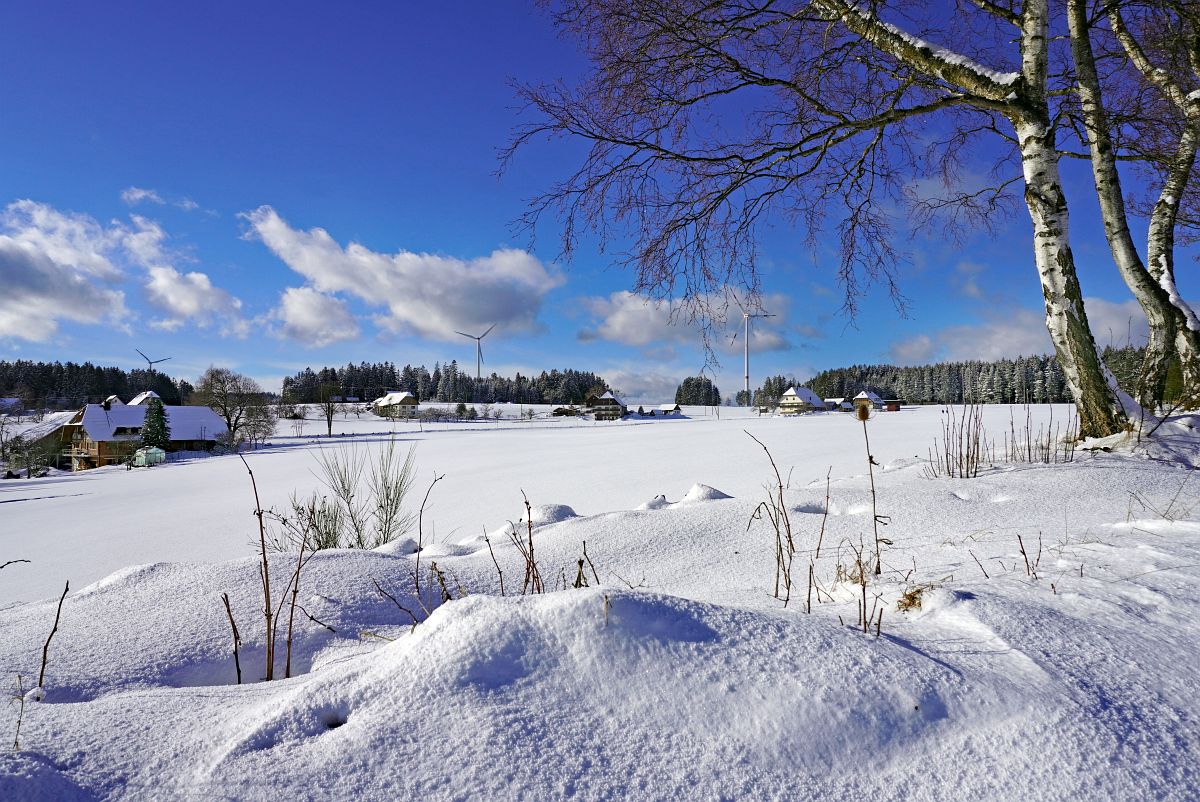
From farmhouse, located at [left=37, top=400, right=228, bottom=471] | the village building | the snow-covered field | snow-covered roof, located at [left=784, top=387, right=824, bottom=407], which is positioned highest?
snow-covered roof, located at [left=784, top=387, right=824, bottom=407]

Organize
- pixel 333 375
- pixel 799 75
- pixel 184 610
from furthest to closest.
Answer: pixel 333 375, pixel 799 75, pixel 184 610

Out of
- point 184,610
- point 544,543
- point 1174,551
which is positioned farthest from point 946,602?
point 184,610

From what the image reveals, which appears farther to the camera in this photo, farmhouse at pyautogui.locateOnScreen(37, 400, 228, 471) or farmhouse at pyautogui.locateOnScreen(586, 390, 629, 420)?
farmhouse at pyautogui.locateOnScreen(586, 390, 629, 420)

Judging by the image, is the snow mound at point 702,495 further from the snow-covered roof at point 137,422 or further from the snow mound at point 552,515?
the snow-covered roof at point 137,422

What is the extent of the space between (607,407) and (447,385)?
41.5 m

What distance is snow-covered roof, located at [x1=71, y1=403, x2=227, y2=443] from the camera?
37.3m

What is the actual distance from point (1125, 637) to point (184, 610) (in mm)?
2688

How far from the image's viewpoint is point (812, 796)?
2.77ft

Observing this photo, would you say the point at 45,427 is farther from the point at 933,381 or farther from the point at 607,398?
the point at 933,381

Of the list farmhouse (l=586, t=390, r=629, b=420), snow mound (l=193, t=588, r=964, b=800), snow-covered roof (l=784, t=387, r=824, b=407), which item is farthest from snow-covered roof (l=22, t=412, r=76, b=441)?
snow-covered roof (l=784, t=387, r=824, b=407)

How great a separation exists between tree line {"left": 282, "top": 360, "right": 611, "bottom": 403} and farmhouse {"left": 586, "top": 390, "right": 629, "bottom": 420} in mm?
19704

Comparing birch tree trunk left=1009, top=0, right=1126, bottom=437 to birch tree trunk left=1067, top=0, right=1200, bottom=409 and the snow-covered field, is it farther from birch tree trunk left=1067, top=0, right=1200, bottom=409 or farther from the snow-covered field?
the snow-covered field

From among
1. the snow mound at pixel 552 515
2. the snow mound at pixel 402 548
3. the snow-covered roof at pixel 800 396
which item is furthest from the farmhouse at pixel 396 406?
the snow mound at pixel 402 548

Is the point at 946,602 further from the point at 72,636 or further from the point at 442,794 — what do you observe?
the point at 72,636
